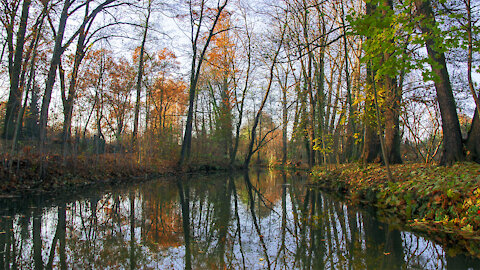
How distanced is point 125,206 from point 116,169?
6878 mm

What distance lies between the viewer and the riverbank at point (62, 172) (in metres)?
7.42

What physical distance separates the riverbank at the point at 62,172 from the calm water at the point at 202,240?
5.44ft

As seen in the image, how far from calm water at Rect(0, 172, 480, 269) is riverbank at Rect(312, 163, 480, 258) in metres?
0.47

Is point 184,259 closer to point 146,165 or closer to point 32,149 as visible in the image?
point 32,149

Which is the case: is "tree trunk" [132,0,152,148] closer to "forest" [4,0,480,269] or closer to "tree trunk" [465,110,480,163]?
"forest" [4,0,480,269]

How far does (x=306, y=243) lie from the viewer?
11.9 ft

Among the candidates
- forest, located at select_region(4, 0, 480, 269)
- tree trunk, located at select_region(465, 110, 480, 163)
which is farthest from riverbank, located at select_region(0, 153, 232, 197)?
tree trunk, located at select_region(465, 110, 480, 163)

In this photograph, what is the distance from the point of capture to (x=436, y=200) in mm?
4707

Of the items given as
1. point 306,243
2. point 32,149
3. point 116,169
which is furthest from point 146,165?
point 306,243

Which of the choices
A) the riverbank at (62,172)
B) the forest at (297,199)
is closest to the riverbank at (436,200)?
the forest at (297,199)

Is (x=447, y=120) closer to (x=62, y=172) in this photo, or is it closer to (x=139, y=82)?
(x=62, y=172)

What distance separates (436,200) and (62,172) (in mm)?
9643

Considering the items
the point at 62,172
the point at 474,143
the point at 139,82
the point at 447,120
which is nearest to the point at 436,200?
the point at 474,143

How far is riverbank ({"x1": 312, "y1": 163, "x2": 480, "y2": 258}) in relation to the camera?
153 inches
